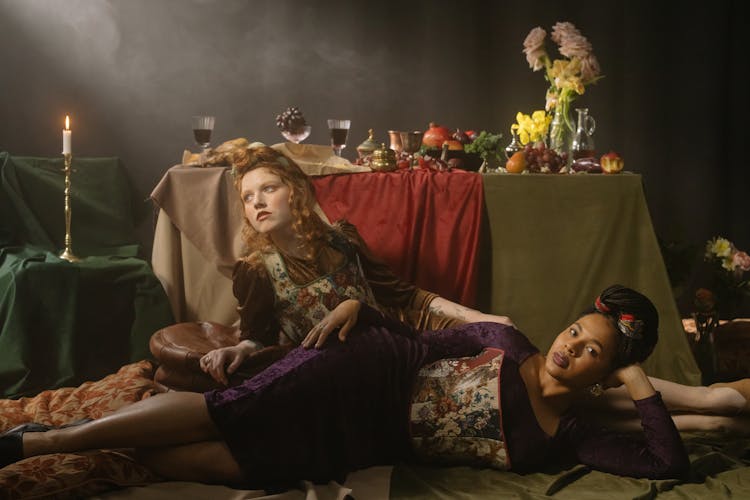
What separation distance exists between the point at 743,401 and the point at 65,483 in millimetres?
1953

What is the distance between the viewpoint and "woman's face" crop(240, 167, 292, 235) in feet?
8.76

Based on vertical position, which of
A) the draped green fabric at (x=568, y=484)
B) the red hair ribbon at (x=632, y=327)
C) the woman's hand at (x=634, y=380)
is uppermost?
the red hair ribbon at (x=632, y=327)

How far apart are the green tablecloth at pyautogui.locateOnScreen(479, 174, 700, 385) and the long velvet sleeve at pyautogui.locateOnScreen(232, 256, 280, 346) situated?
93 cm

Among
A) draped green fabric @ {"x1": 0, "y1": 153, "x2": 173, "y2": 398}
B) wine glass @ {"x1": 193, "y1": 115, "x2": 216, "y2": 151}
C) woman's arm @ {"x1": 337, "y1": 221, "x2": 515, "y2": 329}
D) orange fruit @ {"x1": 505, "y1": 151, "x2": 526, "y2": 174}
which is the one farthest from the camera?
wine glass @ {"x1": 193, "y1": 115, "x2": 216, "y2": 151}

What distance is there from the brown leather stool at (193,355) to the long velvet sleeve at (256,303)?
7 centimetres

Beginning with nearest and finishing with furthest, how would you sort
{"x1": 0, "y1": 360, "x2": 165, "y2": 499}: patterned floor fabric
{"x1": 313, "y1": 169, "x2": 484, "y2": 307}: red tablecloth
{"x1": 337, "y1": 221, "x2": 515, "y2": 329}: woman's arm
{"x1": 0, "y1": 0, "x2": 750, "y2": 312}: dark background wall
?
1. {"x1": 0, "y1": 360, "x2": 165, "y2": 499}: patterned floor fabric
2. {"x1": 337, "y1": 221, "x2": 515, "y2": 329}: woman's arm
3. {"x1": 313, "y1": 169, "x2": 484, "y2": 307}: red tablecloth
4. {"x1": 0, "y1": 0, "x2": 750, "y2": 312}: dark background wall

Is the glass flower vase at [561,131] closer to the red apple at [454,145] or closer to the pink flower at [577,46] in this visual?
the pink flower at [577,46]

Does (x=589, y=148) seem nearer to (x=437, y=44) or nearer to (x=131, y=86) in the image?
(x=437, y=44)

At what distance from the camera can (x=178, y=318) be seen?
131 inches

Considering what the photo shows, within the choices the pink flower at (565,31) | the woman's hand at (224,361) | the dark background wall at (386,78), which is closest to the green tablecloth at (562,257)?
the pink flower at (565,31)

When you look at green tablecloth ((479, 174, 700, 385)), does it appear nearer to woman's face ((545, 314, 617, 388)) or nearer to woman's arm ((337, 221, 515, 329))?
woman's arm ((337, 221, 515, 329))

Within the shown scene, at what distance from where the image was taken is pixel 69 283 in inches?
131

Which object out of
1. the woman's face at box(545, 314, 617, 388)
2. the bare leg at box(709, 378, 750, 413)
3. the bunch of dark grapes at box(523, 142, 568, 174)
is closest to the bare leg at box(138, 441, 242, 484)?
the woman's face at box(545, 314, 617, 388)

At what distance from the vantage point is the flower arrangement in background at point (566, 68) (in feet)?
11.4
